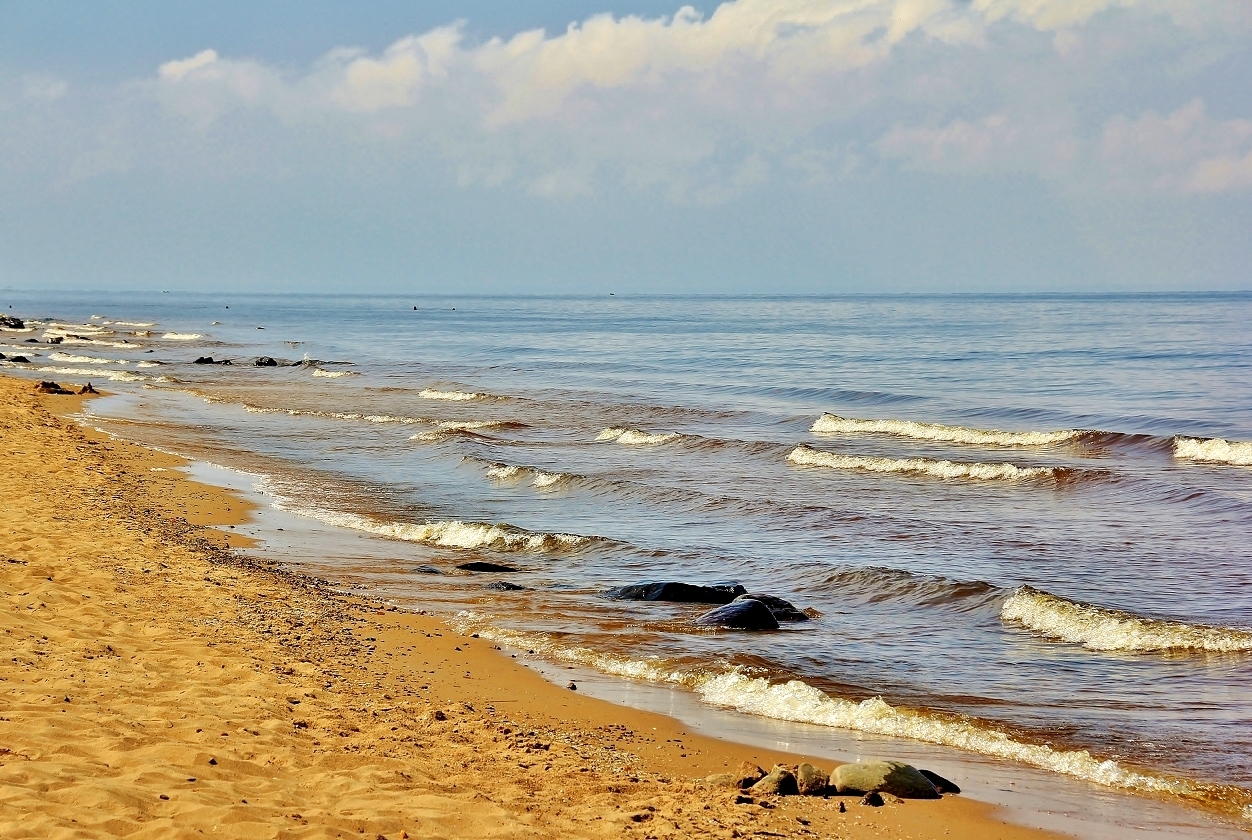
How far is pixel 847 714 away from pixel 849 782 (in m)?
1.72

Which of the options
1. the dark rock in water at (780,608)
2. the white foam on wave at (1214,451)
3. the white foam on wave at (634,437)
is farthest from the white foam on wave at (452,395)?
the dark rock in water at (780,608)

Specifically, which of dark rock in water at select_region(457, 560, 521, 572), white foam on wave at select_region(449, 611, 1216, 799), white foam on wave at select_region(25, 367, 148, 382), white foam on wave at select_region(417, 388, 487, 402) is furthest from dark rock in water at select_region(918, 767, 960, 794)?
white foam on wave at select_region(25, 367, 148, 382)

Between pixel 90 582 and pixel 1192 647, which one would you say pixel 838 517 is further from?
pixel 90 582

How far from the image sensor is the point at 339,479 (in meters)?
21.3

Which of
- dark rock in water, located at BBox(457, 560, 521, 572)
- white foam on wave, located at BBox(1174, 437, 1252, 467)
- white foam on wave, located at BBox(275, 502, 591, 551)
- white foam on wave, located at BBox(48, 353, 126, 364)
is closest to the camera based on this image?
dark rock in water, located at BBox(457, 560, 521, 572)

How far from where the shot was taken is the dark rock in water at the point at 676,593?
12.3 m

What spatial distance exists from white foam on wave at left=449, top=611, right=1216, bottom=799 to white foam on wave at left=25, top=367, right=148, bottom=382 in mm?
39541

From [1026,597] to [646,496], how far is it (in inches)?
348

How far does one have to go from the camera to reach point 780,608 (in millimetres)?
11625

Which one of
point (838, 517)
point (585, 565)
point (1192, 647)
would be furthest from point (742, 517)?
point (1192, 647)

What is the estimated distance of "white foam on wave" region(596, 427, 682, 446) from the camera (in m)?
27.1

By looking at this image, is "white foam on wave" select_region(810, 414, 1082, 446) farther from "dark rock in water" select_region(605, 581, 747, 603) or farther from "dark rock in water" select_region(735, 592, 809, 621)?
"dark rock in water" select_region(735, 592, 809, 621)

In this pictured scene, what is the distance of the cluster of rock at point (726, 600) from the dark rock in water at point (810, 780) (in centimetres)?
412

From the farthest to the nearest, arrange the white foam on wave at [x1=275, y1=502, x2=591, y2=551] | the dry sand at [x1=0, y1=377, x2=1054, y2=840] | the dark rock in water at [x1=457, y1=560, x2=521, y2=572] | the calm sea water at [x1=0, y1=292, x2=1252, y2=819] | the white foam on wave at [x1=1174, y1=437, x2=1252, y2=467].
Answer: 1. the white foam on wave at [x1=1174, y1=437, x2=1252, y2=467]
2. the white foam on wave at [x1=275, y1=502, x2=591, y2=551]
3. the dark rock in water at [x1=457, y1=560, x2=521, y2=572]
4. the calm sea water at [x1=0, y1=292, x2=1252, y2=819]
5. the dry sand at [x1=0, y1=377, x2=1054, y2=840]
